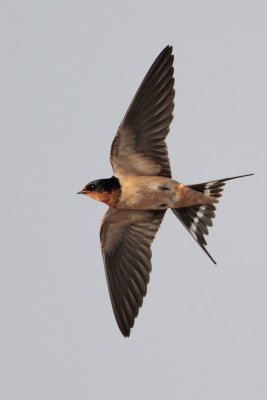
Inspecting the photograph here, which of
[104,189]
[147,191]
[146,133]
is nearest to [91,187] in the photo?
[104,189]

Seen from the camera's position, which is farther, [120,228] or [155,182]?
[120,228]

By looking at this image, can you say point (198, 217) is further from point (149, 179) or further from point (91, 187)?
point (91, 187)

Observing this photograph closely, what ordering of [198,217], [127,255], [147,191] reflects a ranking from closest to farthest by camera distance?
[147,191] → [198,217] → [127,255]

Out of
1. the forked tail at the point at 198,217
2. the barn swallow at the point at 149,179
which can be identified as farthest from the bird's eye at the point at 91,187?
the forked tail at the point at 198,217

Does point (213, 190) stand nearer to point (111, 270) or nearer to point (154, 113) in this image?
point (154, 113)

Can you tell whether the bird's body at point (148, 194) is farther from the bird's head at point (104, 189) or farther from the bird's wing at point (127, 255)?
the bird's wing at point (127, 255)

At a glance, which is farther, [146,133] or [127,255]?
[127,255]

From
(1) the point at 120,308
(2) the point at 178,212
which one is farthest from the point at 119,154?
(1) the point at 120,308
